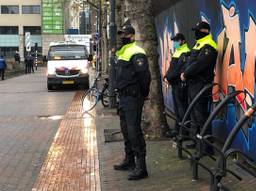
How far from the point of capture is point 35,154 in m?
9.94

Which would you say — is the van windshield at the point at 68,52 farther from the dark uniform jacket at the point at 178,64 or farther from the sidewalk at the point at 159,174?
the dark uniform jacket at the point at 178,64

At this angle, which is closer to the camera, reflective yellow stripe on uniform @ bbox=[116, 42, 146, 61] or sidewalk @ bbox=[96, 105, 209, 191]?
sidewalk @ bbox=[96, 105, 209, 191]

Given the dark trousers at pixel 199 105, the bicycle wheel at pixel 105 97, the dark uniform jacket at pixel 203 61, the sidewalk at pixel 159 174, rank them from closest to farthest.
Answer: the sidewalk at pixel 159 174 < the dark uniform jacket at pixel 203 61 < the dark trousers at pixel 199 105 < the bicycle wheel at pixel 105 97

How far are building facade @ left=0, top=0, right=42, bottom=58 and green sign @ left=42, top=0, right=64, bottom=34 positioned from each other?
34.6 feet

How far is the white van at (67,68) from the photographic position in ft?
86.0

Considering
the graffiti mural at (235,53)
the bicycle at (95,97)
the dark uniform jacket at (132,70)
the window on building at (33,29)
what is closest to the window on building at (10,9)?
the window on building at (33,29)

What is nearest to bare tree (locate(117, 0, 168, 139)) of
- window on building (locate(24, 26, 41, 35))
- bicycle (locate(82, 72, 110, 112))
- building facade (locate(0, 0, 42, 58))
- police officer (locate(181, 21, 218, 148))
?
police officer (locate(181, 21, 218, 148))

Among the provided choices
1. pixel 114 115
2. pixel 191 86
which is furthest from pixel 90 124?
pixel 191 86

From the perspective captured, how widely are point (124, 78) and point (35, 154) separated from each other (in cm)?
313

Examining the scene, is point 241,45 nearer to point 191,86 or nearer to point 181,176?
point 191,86

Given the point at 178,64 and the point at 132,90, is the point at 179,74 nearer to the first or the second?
the point at 178,64

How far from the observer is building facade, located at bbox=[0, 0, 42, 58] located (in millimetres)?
110312

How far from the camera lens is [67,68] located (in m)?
26.2

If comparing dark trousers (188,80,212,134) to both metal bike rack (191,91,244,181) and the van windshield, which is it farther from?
the van windshield
